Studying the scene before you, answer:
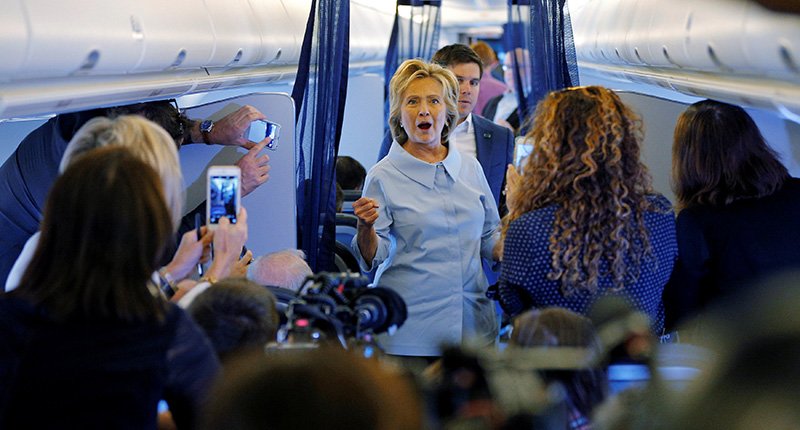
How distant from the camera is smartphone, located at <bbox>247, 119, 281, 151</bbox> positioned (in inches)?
149

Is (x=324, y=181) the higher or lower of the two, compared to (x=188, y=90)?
lower

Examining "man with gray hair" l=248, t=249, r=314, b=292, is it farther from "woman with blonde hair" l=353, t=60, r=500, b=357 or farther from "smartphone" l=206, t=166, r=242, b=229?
"smartphone" l=206, t=166, r=242, b=229

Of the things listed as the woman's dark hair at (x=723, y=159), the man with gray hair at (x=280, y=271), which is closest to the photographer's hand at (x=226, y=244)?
the man with gray hair at (x=280, y=271)

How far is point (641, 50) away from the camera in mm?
4180

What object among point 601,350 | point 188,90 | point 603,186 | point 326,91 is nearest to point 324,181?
point 326,91

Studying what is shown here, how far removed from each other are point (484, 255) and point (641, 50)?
3.94ft

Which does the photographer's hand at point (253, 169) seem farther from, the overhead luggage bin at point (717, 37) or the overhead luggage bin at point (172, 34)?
the overhead luggage bin at point (717, 37)

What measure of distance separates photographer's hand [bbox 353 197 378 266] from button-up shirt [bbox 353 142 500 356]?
34 mm

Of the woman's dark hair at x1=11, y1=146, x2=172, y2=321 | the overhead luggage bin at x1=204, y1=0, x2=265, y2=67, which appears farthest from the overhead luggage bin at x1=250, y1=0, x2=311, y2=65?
the woman's dark hair at x1=11, y1=146, x2=172, y2=321

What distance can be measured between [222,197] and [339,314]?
80 cm

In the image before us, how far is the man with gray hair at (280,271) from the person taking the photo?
3188 millimetres

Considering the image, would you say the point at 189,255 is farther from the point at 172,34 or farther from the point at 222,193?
the point at 172,34

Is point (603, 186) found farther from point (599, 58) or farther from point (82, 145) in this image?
point (599, 58)

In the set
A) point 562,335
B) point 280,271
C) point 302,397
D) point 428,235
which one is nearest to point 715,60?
point 428,235
